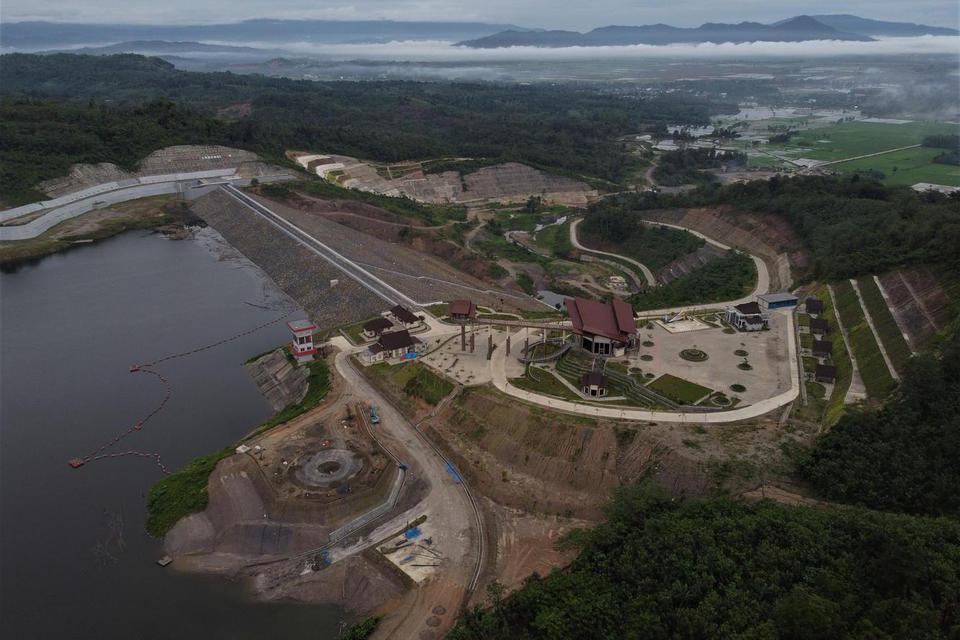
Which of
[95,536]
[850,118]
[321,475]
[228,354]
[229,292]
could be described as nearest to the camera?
[95,536]

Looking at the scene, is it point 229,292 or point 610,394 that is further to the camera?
point 229,292

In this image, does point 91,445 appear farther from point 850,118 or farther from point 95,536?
point 850,118

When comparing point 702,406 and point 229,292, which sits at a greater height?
point 702,406

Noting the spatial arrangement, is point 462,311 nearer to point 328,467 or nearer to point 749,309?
point 328,467

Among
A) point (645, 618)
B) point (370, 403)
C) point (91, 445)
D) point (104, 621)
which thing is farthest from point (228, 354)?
point (645, 618)

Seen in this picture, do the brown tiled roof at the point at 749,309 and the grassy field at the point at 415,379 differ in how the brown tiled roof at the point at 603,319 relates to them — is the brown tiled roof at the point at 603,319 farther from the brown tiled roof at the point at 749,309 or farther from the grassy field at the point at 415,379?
the grassy field at the point at 415,379

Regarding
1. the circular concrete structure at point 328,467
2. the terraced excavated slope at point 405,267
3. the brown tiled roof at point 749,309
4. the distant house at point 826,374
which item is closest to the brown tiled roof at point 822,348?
the distant house at point 826,374
